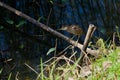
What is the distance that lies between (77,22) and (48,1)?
92cm

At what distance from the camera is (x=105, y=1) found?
543 cm

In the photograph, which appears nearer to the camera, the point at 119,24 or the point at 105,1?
the point at 119,24

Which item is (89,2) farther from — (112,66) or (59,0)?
(112,66)

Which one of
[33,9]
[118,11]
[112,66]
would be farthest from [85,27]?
[112,66]

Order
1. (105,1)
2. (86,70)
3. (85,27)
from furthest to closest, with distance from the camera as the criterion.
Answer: (105,1) → (85,27) → (86,70)

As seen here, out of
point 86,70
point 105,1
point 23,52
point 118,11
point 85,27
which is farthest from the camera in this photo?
point 105,1

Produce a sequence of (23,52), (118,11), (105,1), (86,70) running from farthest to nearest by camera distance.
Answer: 1. (105,1)
2. (118,11)
3. (23,52)
4. (86,70)

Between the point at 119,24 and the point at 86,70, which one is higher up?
the point at 86,70

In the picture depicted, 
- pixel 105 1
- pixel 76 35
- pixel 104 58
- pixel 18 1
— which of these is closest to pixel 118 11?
pixel 105 1

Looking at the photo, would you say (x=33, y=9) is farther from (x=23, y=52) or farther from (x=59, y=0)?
(x=23, y=52)

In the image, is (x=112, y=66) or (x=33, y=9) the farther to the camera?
(x=33, y=9)

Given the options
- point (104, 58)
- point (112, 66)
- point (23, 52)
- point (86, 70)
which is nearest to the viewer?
point (112, 66)

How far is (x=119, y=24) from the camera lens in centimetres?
464

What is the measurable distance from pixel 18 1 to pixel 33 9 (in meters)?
0.34
